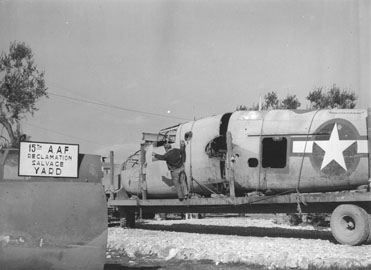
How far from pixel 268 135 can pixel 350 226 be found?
9.78 feet

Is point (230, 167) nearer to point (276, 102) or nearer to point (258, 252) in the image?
point (258, 252)

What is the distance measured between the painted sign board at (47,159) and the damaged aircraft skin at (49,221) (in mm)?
90

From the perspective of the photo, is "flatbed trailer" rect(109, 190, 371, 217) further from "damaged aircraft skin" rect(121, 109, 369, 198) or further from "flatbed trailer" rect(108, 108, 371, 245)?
"damaged aircraft skin" rect(121, 109, 369, 198)

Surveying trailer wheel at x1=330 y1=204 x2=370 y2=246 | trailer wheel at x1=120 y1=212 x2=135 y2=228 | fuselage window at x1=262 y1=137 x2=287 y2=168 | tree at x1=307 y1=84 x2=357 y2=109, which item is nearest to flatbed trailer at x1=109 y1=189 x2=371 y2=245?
trailer wheel at x1=330 y1=204 x2=370 y2=246

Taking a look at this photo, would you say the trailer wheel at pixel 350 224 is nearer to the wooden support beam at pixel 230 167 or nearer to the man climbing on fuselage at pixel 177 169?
the wooden support beam at pixel 230 167

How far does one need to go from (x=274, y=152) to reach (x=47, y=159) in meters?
7.78

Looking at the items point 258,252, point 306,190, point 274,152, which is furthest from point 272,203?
point 258,252

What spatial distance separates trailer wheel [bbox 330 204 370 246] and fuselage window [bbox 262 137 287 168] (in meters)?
2.01

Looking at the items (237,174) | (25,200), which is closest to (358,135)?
(237,174)

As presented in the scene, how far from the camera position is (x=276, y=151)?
12.0 metres

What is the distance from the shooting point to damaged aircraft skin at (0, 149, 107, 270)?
5.07 meters

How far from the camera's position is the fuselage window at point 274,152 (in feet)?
38.5

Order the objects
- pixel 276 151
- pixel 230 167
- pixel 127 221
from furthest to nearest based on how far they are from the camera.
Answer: pixel 127 221
pixel 230 167
pixel 276 151

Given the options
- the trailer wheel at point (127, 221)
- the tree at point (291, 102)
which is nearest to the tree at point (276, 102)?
the tree at point (291, 102)
